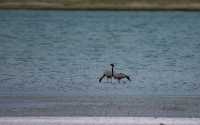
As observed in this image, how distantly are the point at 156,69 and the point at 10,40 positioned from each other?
23.9 meters

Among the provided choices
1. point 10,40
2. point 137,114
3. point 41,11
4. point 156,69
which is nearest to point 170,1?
point 41,11

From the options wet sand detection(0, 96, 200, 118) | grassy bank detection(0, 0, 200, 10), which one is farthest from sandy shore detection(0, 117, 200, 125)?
grassy bank detection(0, 0, 200, 10)

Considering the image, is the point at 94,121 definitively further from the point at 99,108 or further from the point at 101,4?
the point at 101,4

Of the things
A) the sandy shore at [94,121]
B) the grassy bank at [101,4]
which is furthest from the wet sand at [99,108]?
the grassy bank at [101,4]

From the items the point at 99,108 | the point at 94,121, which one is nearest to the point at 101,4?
the point at 99,108

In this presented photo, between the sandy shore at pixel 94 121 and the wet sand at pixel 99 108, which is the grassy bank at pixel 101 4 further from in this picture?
the sandy shore at pixel 94 121

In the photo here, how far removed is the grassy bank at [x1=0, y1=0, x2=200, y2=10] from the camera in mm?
110250

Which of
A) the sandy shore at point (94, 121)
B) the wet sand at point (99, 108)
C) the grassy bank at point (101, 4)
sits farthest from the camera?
the grassy bank at point (101, 4)

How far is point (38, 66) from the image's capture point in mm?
24219

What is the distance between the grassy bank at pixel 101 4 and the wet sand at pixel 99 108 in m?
99.3

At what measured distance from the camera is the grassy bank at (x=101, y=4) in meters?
110

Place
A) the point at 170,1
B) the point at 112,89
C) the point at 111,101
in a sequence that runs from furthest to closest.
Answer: the point at 170,1, the point at 112,89, the point at 111,101

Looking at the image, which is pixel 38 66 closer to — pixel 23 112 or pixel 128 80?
pixel 128 80

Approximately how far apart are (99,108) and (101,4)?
349 feet
